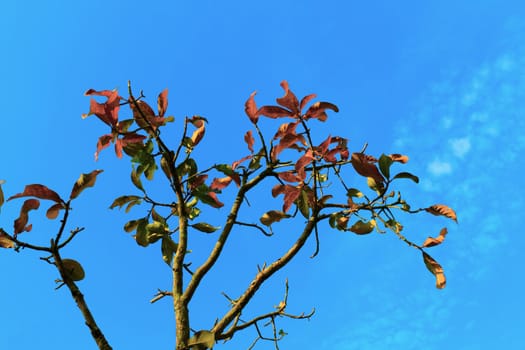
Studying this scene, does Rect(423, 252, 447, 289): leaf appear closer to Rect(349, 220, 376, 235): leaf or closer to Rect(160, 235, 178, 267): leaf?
Rect(349, 220, 376, 235): leaf

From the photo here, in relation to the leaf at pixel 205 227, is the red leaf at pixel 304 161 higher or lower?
lower

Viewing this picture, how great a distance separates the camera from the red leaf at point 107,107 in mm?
1649

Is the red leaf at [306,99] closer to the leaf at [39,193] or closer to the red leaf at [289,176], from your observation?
the red leaf at [289,176]

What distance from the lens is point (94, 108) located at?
5.43 ft

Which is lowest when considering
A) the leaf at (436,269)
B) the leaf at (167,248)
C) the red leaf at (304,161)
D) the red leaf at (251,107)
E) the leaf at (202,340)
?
the leaf at (436,269)

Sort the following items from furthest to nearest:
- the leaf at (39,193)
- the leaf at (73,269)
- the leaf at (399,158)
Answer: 1. the leaf at (399,158)
2. the leaf at (73,269)
3. the leaf at (39,193)

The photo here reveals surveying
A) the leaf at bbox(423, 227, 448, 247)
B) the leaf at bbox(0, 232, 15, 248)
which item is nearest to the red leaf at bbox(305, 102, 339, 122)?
the leaf at bbox(423, 227, 448, 247)

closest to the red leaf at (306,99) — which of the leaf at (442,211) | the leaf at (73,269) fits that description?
the leaf at (442,211)

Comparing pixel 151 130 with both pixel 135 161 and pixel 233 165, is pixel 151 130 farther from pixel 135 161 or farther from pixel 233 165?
pixel 233 165

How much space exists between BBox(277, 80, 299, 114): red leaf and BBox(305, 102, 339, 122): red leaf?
0.04 m

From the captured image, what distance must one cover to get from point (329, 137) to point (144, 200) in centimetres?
64

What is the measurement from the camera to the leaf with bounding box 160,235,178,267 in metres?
1.88

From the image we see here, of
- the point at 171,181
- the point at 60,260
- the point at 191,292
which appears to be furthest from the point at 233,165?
the point at 60,260

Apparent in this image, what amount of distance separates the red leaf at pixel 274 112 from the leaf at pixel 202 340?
0.66 m
